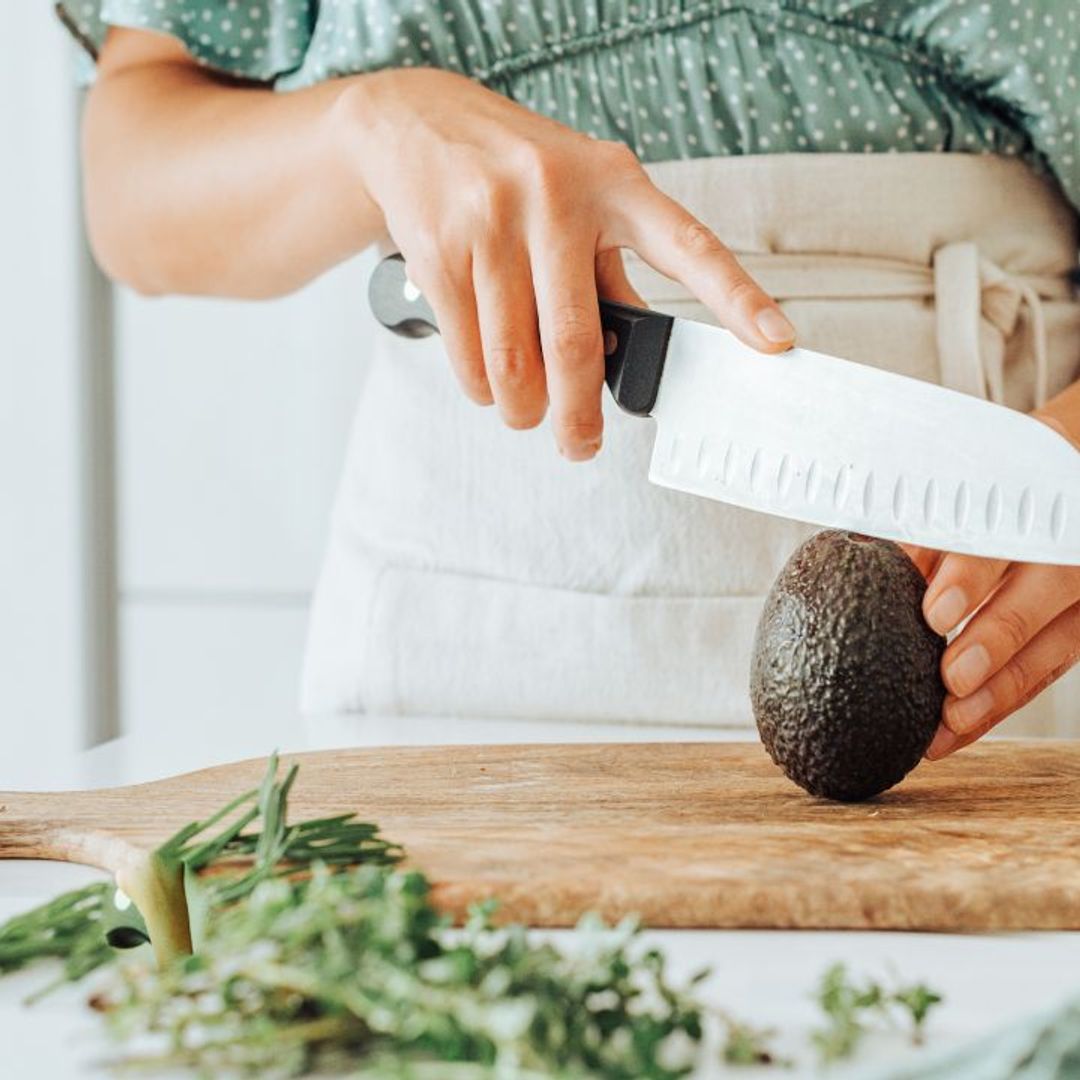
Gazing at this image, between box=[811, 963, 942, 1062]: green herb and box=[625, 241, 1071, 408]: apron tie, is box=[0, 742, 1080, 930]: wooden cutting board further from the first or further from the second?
box=[625, 241, 1071, 408]: apron tie

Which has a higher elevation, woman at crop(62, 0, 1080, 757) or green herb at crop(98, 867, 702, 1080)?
woman at crop(62, 0, 1080, 757)

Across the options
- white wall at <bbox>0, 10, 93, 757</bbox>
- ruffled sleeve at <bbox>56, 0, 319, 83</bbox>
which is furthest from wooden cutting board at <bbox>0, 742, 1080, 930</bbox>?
white wall at <bbox>0, 10, 93, 757</bbox>

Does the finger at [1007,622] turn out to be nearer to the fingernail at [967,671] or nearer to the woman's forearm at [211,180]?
the fingernail at [967,671]

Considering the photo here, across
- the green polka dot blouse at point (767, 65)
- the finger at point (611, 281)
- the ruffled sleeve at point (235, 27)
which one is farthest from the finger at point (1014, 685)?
the ruffled sleeve at point (235, 27)

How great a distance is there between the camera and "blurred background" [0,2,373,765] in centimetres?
248

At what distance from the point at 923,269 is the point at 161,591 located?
5.22 feet

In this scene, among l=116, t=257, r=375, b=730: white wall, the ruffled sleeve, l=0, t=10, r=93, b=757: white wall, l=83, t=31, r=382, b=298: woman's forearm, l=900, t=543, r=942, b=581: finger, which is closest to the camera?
l=900, t=543, r=942, b=581: finger

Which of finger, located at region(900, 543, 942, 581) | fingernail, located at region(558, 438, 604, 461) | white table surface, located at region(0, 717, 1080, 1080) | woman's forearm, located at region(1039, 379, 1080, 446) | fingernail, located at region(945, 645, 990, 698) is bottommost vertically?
white table surface, located at region(0, 717, 1080, 1080)

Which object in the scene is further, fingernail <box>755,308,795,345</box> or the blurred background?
the blurred background

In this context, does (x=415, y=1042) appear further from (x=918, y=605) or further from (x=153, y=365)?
(x=153, y=365)

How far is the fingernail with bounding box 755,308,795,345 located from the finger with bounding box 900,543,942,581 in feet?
0.66

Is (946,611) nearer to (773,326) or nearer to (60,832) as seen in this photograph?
(773,326)

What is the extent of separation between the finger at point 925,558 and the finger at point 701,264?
0.65 feet

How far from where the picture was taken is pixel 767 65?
1280 millimetres
